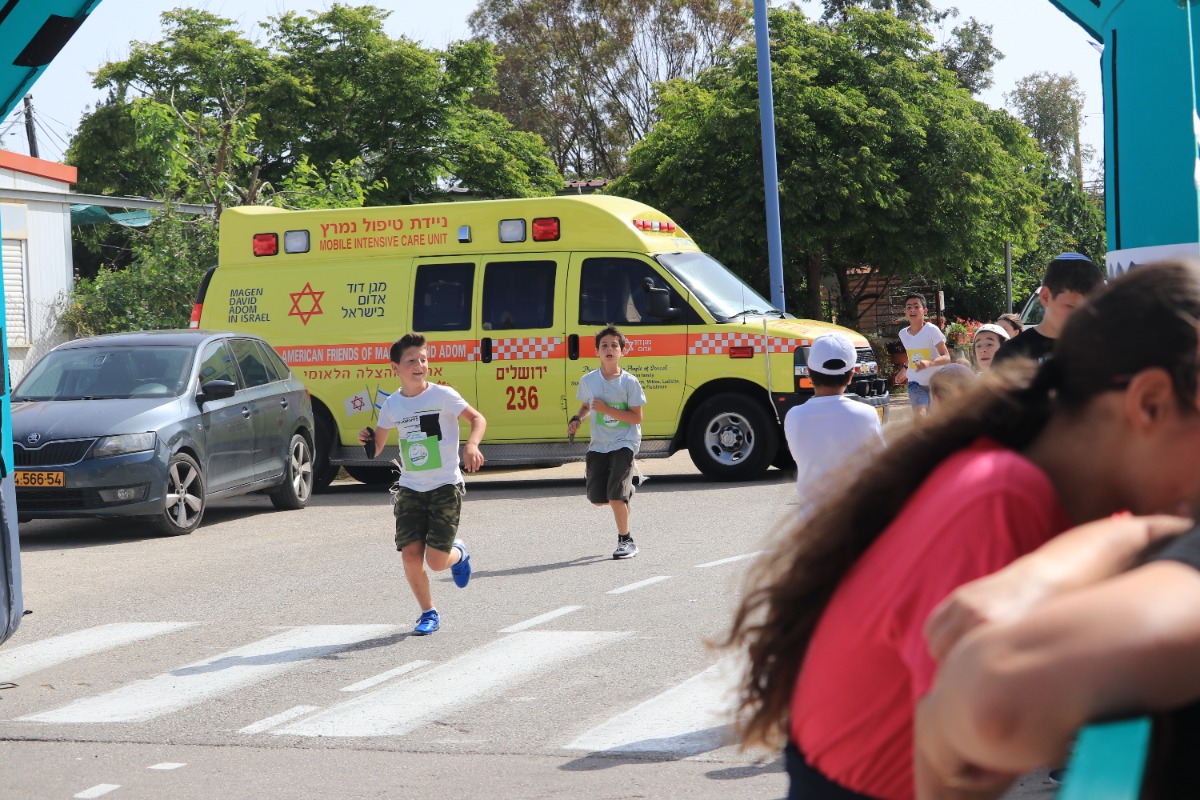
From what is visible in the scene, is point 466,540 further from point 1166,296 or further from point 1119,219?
point 1166,296

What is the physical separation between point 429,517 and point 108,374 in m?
6.32

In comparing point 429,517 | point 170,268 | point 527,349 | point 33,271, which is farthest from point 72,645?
point 33,271

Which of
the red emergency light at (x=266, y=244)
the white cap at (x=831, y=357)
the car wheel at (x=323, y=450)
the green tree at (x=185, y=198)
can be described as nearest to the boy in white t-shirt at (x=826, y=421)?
the white cap at (x=831, y=357)

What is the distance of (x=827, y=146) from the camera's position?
3017cm

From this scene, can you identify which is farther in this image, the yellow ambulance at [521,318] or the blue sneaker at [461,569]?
the yellow ambulance at [521,318]

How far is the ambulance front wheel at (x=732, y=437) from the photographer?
1539 centimetres

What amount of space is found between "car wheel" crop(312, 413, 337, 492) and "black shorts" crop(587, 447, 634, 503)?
639cm

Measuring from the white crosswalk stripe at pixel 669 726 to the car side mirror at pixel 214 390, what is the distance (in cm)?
783

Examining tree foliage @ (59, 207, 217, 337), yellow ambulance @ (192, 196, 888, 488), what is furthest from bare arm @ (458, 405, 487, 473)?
tree foliage @ (59, 207, 217, 337)

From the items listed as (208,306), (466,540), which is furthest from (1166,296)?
Answer: (208,306)

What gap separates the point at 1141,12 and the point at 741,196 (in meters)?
24.7

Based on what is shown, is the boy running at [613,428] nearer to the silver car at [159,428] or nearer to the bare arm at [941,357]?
the silver car at [159,428]

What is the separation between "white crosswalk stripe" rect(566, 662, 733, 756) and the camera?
5836mm

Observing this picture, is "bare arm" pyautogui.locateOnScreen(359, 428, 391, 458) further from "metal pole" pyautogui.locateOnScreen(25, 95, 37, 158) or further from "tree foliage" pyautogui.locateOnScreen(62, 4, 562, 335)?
"metal pole" pyautogui.locateOnScreen(25, 95, 37, 158)
